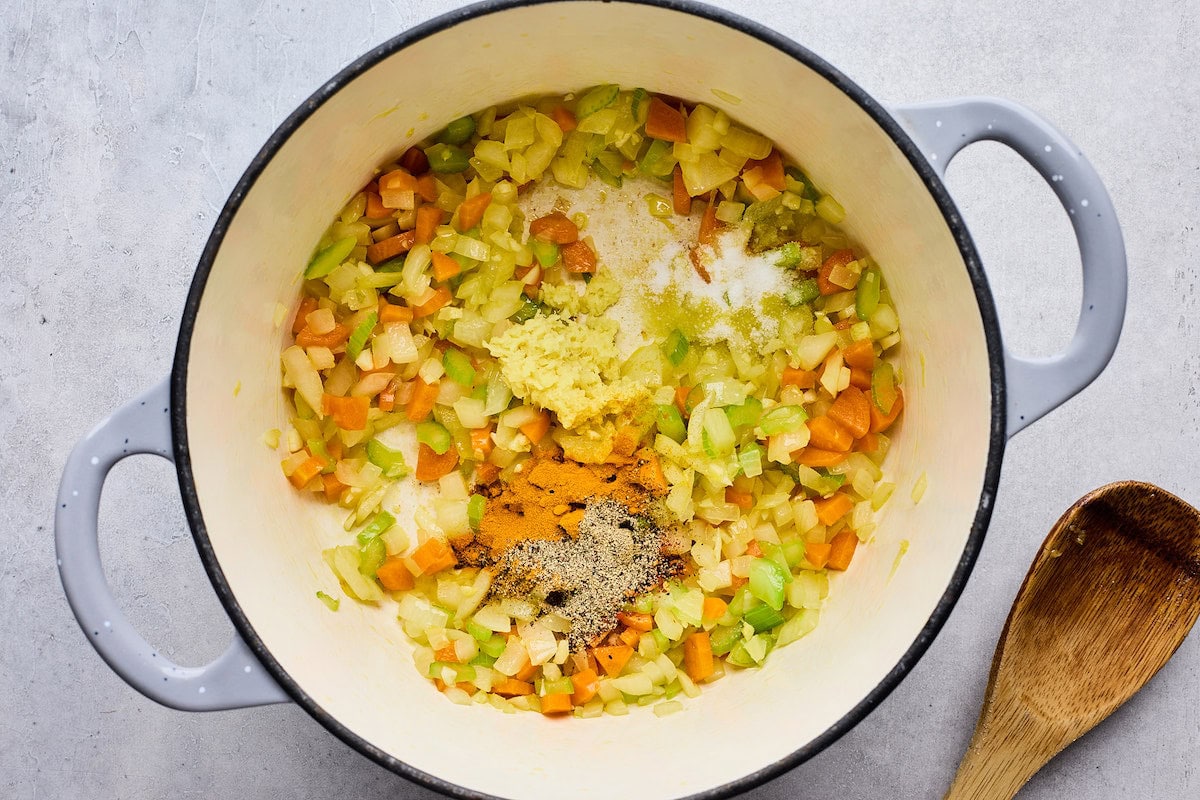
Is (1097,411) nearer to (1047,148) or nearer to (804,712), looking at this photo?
(1047,148)

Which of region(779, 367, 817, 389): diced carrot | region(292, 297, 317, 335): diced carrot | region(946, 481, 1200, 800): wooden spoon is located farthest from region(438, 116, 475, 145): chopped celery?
region(946, 481, 1200, 800): wooden spoon

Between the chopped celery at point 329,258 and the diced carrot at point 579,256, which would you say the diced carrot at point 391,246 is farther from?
the diced carrot at point 579,256

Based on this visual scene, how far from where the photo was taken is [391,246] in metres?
1.56

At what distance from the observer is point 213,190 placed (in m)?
1.64

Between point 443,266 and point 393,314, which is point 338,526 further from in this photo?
point 443,266

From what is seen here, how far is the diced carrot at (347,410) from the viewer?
61.1 inches

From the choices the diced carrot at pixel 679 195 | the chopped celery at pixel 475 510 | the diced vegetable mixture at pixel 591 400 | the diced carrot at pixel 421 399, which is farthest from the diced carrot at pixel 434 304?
the diced carrot at pixel 679 195

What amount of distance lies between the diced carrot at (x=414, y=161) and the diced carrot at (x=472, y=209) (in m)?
0.09

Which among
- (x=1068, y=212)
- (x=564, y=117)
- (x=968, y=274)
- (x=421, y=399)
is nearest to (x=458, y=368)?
(x=421, y=399)

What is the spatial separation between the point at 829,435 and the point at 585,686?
1.96 ft

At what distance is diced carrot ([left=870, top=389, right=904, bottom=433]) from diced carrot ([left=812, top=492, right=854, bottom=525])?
13 centimetres

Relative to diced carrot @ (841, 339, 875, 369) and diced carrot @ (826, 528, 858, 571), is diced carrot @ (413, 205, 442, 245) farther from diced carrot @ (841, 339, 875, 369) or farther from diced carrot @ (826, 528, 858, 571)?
diced carrot @ (826, 528, 858, 571)

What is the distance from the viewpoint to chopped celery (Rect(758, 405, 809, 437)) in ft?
5.07

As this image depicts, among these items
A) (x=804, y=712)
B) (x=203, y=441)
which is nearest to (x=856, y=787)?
(x=804, y=712)
